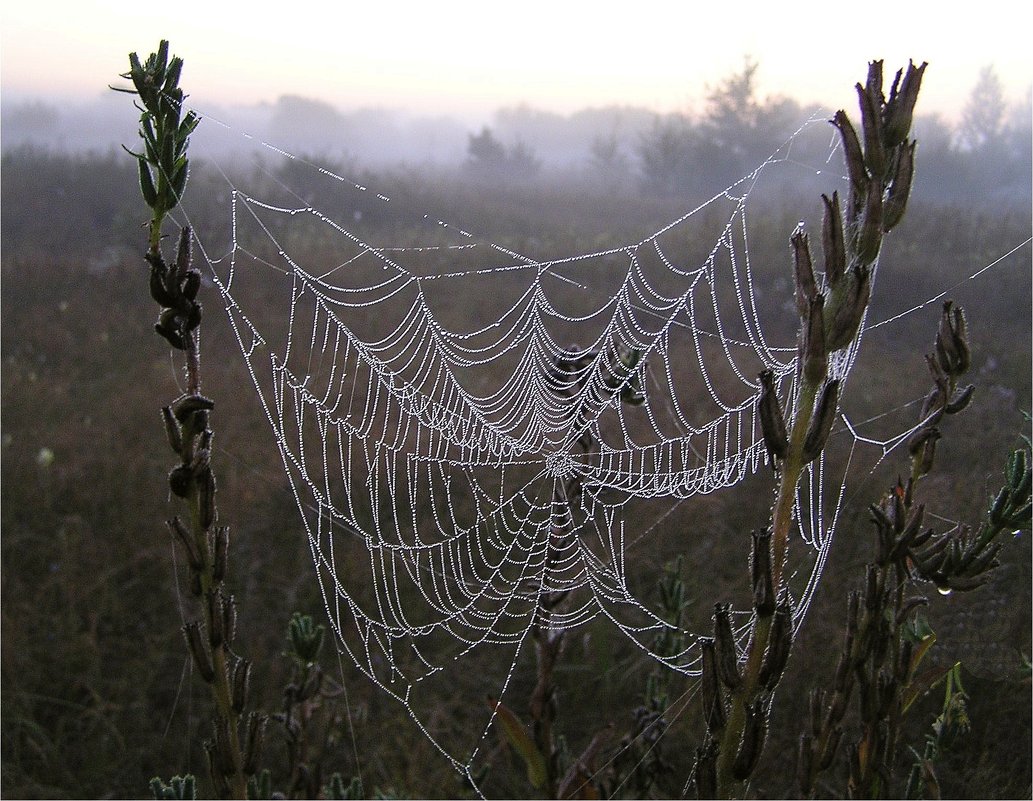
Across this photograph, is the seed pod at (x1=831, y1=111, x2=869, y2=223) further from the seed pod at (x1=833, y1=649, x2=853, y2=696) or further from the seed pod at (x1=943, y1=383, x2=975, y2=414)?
the seed pod at (x1=833, y1=649, x2=853, y2=696)

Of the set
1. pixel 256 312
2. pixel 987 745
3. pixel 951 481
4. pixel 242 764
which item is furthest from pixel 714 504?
pixel 256 312

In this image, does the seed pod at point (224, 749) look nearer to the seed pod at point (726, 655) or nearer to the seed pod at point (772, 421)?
the seed pod at point (726, 655)

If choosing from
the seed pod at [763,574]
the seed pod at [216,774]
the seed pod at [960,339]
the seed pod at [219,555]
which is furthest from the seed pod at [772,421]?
the seed pod at [216,774]

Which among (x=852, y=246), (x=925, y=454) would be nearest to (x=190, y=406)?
(x=852, y=246)

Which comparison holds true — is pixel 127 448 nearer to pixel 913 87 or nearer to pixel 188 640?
pixel 188 640

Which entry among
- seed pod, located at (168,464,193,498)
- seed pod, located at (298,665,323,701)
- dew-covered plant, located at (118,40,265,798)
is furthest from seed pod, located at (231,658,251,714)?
seed pod, located at (298,665,323,701)

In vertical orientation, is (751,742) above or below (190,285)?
Result: below

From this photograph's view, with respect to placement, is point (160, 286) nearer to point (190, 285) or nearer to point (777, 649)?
point (190, 285)
